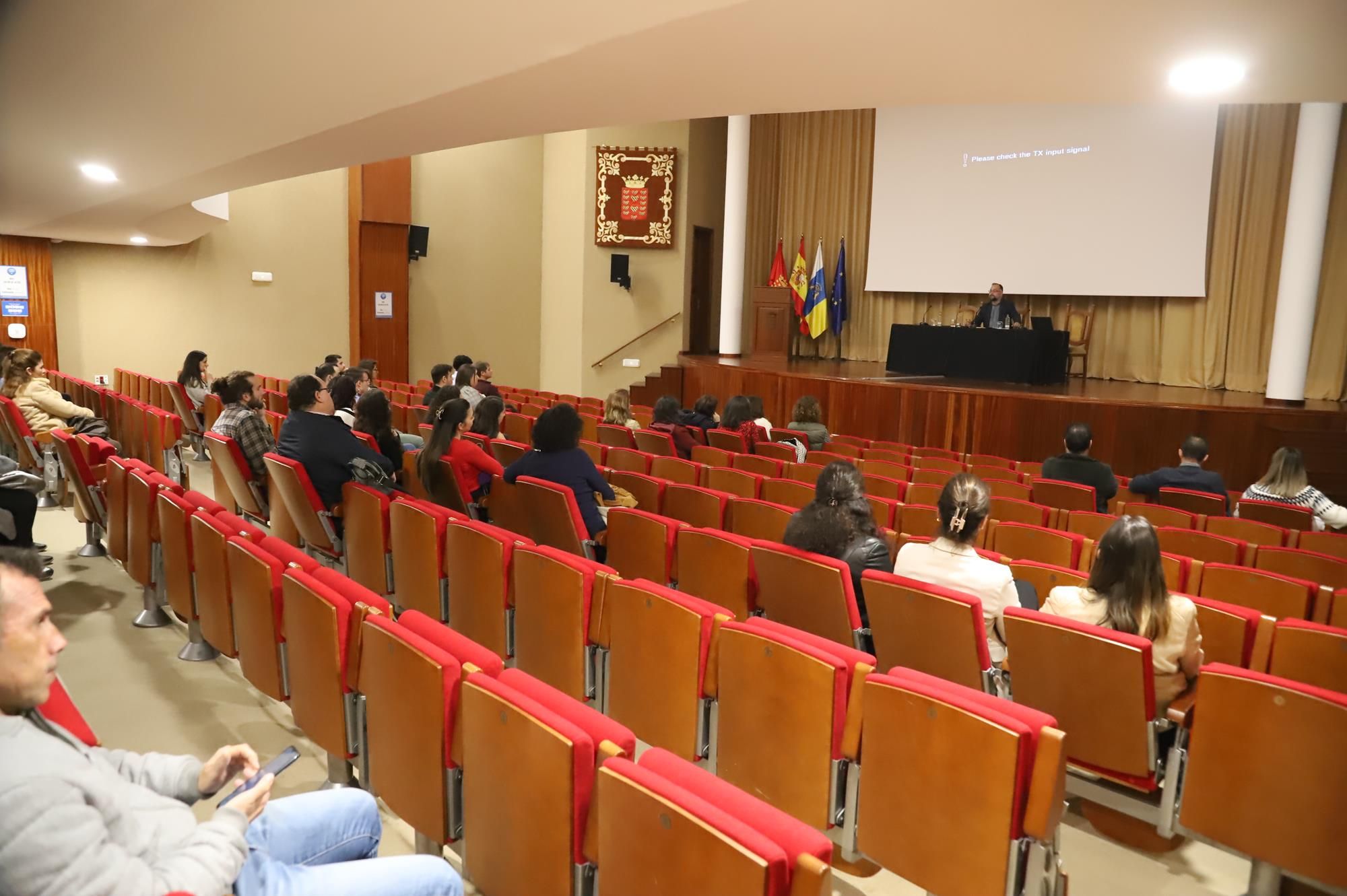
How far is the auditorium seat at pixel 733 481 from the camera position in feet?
16.6

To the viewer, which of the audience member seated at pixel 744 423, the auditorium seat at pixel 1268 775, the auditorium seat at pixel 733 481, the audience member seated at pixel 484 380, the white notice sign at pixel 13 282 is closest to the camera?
the auditorium seat at pixel 1268 775

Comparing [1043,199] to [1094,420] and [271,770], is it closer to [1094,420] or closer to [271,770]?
[1094,420]

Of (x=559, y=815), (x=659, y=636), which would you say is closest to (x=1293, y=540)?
(x=659, y=636)

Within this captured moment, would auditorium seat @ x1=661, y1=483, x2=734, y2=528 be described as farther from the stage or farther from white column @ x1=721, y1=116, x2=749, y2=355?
white column @ x1=721, y1=116, x2=749, y2=355

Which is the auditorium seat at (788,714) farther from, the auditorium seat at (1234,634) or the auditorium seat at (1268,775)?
the auditorium seat at (1234,634)

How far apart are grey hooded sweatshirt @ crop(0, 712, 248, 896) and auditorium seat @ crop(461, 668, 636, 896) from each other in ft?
1.60

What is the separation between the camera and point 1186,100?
408cm

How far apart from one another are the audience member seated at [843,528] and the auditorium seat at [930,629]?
27cm

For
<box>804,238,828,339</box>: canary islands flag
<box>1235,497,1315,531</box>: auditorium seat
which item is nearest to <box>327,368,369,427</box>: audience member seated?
<box>1235,497,1315,531</box>: auditorium seat

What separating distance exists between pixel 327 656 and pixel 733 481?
9.92 ft

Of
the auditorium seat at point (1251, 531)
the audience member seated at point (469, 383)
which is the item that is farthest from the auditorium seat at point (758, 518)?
the audience member seated at point (469, 383)

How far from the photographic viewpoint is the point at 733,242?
12.9m

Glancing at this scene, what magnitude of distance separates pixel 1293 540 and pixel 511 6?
14.4 ft

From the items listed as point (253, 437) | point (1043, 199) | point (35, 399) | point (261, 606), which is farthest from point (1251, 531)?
point (1043, 199)
